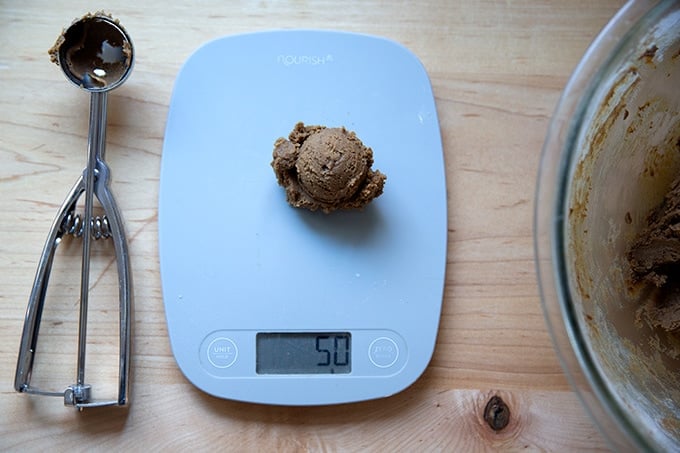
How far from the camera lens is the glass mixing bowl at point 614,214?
2.03 ft

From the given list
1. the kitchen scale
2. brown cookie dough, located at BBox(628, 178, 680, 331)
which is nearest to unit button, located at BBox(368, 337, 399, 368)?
the kitchen scale

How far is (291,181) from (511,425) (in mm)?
431

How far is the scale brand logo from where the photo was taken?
32.6 inches

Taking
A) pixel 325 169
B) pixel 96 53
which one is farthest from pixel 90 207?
pixel 325 169

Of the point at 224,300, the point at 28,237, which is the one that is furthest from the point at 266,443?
the point at 28,237

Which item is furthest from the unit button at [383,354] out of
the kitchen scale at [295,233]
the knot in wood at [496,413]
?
the knot in wood at [496,413]

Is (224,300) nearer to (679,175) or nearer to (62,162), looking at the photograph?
(62,162)

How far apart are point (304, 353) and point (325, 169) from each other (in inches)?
9.5

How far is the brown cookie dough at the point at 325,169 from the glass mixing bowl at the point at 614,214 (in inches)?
8.2

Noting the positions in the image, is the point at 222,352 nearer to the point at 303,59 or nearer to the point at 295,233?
the point at 295,233

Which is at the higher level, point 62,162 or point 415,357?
point 62,162

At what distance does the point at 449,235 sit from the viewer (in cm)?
85

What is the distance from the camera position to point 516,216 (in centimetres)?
85

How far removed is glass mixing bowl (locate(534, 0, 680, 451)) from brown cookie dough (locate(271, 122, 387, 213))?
0.68 feet
